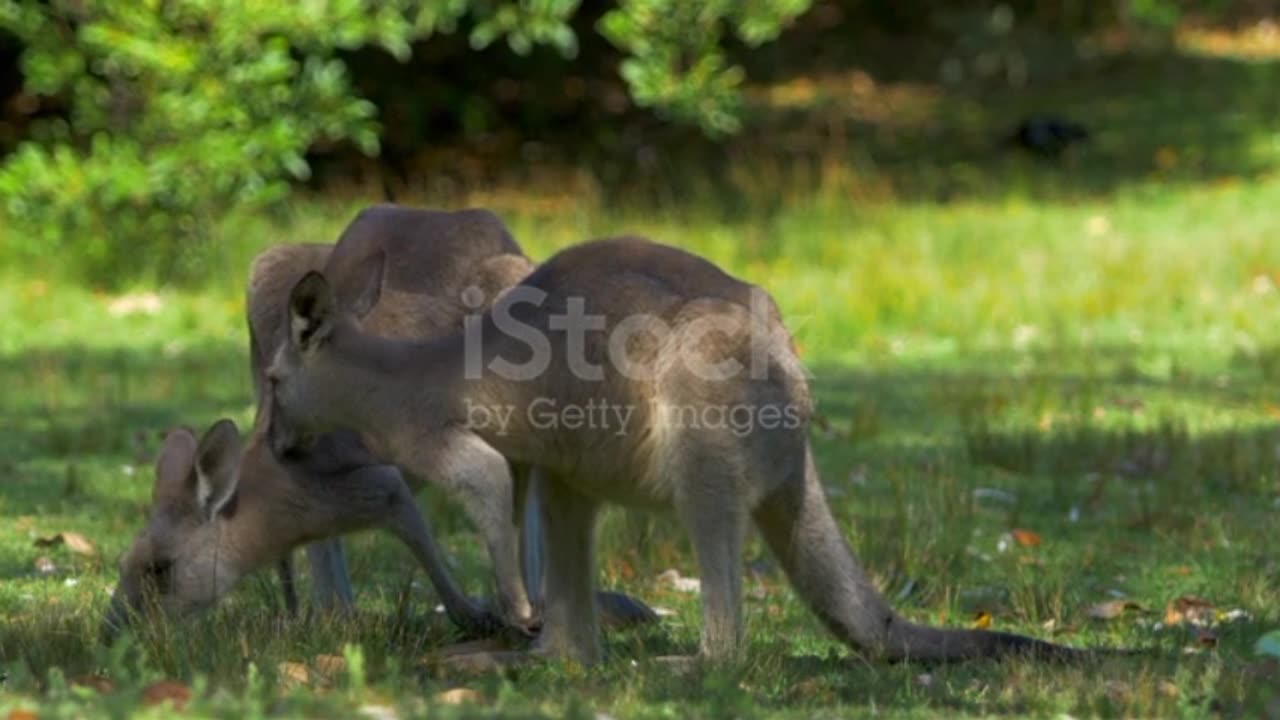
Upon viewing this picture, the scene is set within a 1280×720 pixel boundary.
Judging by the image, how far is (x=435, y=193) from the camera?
51.6ft

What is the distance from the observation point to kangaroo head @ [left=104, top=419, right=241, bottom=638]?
5.77m

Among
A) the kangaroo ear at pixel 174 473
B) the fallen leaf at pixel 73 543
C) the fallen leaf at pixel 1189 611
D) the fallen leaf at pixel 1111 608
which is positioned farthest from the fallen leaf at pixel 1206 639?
the fallen leaf at pixel 73 543

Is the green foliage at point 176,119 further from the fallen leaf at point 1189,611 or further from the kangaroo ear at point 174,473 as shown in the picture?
the fallen leaf at point 1189,611

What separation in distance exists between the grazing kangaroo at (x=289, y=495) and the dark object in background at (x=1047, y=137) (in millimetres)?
11510

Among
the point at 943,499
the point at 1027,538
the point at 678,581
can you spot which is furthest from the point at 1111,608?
the point at 678,581

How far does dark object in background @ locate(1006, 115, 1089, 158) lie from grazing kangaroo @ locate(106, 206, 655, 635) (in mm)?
11510

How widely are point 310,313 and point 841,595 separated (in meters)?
1.47

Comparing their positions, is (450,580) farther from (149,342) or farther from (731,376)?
(149,342)

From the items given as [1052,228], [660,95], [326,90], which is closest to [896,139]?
[1052,228]

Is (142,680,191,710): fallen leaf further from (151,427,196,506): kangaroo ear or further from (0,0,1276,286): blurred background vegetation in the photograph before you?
(0,0,1276,286): blurred background vegetation

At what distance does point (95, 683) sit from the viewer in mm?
4973

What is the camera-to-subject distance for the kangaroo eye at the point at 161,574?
19.0 ft

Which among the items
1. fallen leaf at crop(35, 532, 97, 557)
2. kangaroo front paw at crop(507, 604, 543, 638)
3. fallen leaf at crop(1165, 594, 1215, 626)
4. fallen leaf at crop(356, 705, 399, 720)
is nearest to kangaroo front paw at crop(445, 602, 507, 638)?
kangaroo front paw at crop(507, 604, 543, 638)

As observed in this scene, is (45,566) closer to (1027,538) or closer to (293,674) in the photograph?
(293,674)
